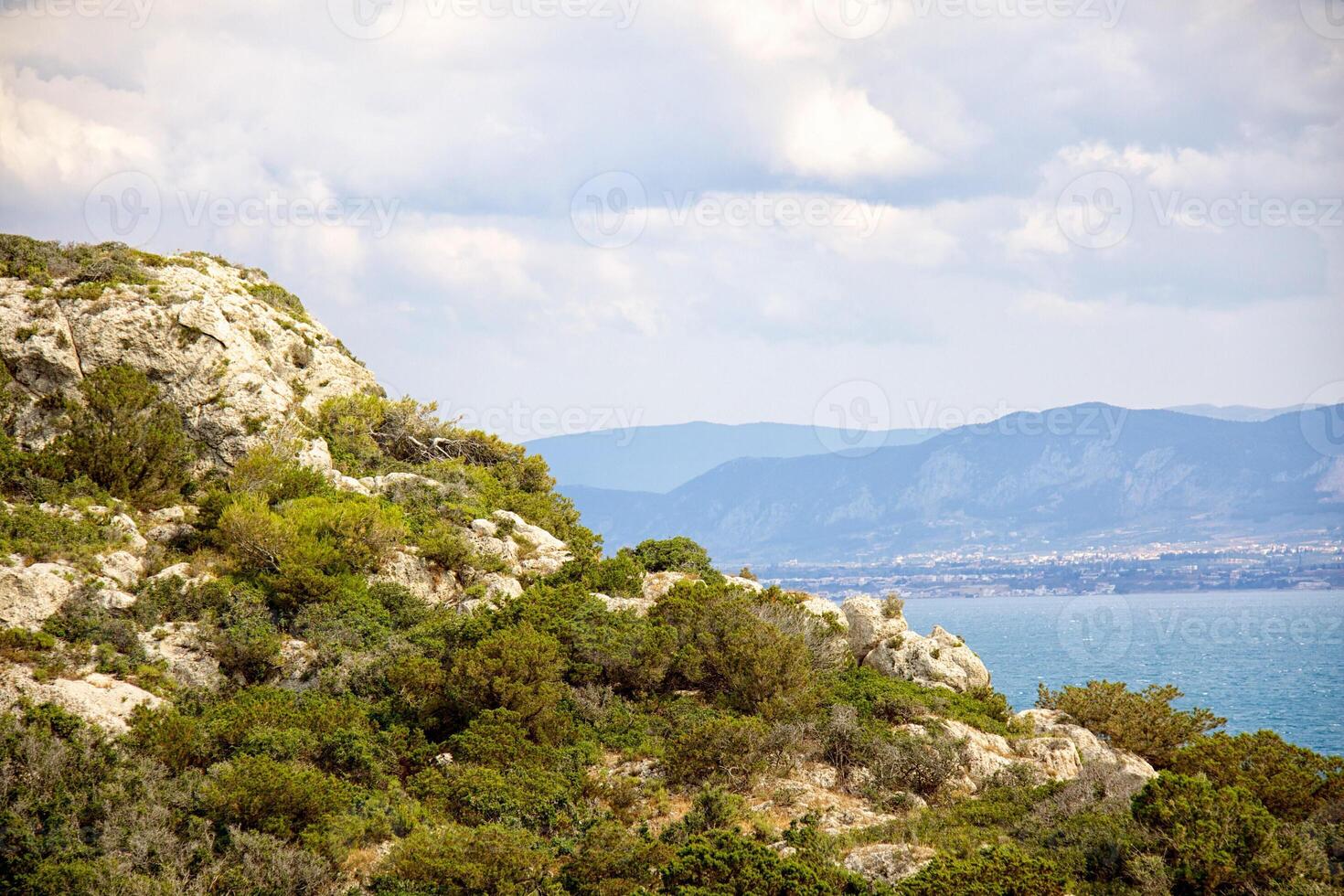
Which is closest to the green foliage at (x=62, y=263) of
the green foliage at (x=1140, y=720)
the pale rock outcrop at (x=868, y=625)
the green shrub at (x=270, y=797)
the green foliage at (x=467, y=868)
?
the green shrub at (x=270, y=797)

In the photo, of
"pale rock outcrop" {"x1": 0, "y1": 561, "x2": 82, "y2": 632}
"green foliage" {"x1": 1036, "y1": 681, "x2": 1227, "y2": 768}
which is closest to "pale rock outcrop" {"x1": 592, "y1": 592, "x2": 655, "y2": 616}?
"green foliage" {"x1": 1036, "y1": 681, "x2": 1227, "y2": 768}

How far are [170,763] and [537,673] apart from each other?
24.7ft

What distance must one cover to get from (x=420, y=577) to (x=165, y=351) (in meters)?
11.3

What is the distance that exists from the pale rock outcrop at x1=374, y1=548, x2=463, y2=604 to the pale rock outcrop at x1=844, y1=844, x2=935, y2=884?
14844mm

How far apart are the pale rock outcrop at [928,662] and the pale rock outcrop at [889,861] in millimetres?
10461

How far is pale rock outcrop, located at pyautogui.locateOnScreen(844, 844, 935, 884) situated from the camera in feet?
49.8

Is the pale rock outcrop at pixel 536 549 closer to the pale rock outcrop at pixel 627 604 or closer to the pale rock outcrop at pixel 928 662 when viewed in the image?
the pale rock outcrop at pixel 627 604

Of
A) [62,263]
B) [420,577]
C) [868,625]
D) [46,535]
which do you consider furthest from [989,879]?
[62,263]

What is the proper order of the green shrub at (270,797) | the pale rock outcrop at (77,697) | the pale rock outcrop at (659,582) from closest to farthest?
the green shrub at (270,797)
the pale rock outcrop at (77,697)
the pale rock outcrop at (659,582)

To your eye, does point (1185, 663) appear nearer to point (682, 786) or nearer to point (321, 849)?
point (682, 786)

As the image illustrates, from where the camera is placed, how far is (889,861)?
15.5 m

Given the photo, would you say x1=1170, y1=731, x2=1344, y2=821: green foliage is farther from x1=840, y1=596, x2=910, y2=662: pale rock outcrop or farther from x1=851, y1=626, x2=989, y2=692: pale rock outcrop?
x1=840, y1=596, x2=910, y2=662: pale rock outcrop

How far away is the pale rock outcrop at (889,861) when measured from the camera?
15164mm

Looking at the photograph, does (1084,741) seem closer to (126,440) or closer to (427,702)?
(427,702)
